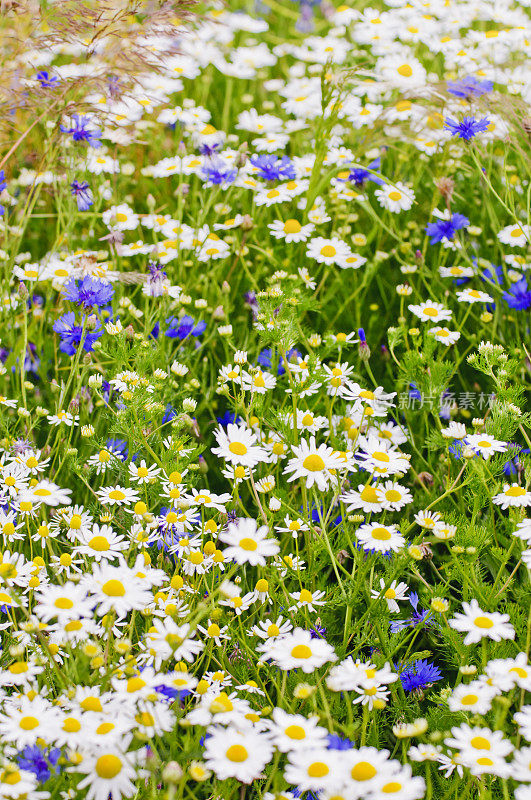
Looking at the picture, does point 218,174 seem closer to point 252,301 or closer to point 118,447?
→ point 252,301

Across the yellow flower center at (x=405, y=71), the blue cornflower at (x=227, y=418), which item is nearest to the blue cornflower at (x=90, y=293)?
the blue cornflower at (x=227, y=418)

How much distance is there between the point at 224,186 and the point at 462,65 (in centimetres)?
125

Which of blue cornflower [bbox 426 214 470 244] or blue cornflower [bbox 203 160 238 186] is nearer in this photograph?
blue cornflower [bbox 426 214 470 244]

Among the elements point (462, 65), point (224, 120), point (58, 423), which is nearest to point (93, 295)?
point (58, 423)

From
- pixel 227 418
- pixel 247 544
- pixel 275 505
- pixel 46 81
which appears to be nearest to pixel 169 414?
pixel 227 418

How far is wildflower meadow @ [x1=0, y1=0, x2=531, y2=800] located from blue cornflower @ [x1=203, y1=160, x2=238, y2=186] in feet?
0.05

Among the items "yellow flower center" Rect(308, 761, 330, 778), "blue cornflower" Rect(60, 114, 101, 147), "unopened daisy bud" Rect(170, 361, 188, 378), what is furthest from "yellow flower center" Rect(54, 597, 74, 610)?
"blue cornflower" Rect(60, 114, 101, 147)

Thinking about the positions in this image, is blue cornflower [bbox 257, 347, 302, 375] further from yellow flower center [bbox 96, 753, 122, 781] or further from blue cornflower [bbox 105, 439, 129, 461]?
yellow flower center [bbox 96, 753, 122, 781]

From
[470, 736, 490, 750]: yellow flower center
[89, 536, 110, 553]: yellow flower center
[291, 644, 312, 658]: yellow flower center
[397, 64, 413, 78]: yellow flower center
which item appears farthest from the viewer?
[397, 64, 413, 78]: yellow flower center

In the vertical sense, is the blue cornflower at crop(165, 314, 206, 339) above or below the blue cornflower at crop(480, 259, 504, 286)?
below

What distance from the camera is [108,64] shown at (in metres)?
2.46

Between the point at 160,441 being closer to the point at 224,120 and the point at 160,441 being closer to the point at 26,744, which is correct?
the point at 26,744

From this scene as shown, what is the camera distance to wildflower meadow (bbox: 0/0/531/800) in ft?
3.94

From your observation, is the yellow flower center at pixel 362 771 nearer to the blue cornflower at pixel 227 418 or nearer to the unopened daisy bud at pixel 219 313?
the blue cornflower at pixel 227 418
